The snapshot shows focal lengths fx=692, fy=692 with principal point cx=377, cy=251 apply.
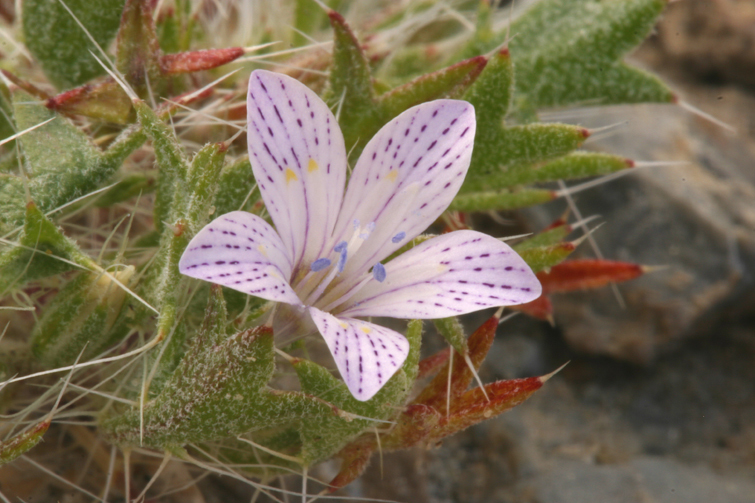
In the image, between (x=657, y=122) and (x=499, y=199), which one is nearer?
(x=499, y=199)

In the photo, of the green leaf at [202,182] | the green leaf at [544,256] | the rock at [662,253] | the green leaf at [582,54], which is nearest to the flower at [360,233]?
the green leaf at [202,182]

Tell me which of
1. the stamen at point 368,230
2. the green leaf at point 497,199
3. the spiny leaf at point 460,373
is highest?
the stamen at point 368,230

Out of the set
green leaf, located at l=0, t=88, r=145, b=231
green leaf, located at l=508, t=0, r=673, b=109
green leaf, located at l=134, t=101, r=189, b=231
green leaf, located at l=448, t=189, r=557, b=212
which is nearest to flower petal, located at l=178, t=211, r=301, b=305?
green leaf, located at l=134, t=101, r=189, b=231

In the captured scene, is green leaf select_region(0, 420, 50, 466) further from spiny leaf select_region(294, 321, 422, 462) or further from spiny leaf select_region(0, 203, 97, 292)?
spiny leaf select_region(294, 321, 422, 462)

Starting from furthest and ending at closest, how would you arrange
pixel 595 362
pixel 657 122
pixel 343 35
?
1. pixel 657 122
2. pixel 595 362
3. pixel 343 35

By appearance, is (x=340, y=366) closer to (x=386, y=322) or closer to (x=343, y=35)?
(x=343, y=35)

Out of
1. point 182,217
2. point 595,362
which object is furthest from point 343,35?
point 595,362

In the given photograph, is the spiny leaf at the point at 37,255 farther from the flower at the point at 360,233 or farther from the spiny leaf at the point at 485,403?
the spiny leaf at the point at 485,403
